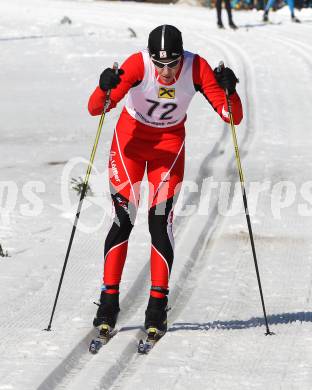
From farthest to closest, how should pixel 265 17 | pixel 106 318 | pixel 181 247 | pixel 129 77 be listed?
1. pixel 265 17
2. pixel 181 247
3. pixel 106 318
4. pixel 129 77

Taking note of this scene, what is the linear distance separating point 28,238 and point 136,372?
3320 millimetres

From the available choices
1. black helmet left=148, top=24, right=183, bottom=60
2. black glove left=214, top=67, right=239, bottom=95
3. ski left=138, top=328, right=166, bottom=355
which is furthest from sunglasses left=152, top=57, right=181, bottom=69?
ski left=138, top=328, right=166, bottom=355

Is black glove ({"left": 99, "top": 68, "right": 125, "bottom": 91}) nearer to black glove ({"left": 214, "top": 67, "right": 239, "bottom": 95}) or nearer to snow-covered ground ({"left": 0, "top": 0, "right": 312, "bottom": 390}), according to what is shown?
black glove ({"left": 214, "top": 67, "right": 239, "bottom": 95})

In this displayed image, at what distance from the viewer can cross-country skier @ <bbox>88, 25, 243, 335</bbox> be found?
20.0 feet

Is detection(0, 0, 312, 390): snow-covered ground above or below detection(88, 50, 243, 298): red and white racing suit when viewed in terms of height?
below

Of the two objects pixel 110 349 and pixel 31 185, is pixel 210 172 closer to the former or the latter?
pixel 31 185

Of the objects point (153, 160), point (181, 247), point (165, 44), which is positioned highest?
point (165, 44)

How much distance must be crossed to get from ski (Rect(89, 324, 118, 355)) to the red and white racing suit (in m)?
0.27

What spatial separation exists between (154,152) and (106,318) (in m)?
1.12

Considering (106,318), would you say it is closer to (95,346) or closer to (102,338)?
(102,338)

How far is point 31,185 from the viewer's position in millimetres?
10625

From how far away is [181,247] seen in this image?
27.1 ft

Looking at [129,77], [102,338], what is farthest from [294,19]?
[102,338]

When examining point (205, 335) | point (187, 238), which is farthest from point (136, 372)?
point (187, 238)
